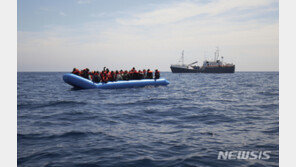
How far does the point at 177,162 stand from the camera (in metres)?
4.64

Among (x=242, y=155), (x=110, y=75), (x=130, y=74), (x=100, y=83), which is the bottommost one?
(x=242, y=155)

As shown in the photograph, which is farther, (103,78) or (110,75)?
(110,75)

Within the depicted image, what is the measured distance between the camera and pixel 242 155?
5.01 metres

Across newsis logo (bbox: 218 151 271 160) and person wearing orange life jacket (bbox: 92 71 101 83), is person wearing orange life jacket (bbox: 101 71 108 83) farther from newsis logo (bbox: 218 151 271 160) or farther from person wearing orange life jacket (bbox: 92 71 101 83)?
newsis logo (bbox: 218 151 271 160)

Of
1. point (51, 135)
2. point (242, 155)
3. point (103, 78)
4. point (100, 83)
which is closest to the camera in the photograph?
point (242, 155)

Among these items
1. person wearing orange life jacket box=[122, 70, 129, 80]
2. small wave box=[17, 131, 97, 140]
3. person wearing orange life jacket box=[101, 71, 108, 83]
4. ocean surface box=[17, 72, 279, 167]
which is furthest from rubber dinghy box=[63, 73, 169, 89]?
small wave box=[17, 131, 97, 140]

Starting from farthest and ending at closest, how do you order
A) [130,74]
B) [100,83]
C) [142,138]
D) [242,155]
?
[130,74]
[100,83]
[142,138]
[242,155]

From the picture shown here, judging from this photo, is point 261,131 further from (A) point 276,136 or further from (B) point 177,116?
(B) point 177,116

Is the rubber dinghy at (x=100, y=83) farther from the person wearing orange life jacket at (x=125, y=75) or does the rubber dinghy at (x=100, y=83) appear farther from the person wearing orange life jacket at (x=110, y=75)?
the person wearing orange life jacket at (x=125, y=75)

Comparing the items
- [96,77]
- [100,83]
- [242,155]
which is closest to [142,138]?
[242,155]

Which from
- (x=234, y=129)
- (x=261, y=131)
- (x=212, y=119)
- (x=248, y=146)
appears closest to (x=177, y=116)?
(x=212, y=119)

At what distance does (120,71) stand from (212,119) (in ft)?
45.1

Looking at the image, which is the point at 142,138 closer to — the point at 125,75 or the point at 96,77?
the point at 96,77

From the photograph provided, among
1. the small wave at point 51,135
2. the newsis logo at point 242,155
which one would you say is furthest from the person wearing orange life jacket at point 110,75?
the newsis logo at point 242,155
